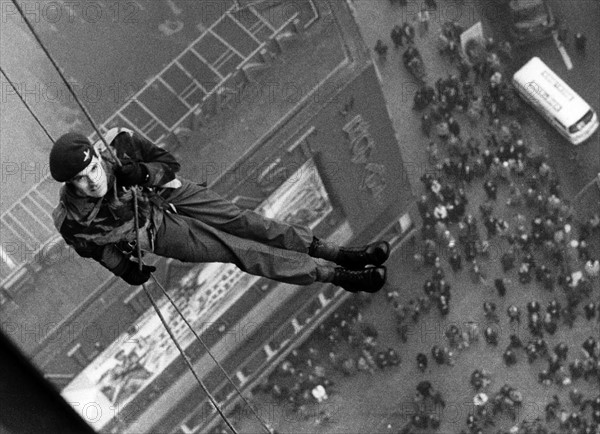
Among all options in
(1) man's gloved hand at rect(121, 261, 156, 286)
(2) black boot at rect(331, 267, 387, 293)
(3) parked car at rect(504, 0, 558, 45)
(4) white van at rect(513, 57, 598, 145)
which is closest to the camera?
(1) man's gloved hand at rect(121, 261, 156, 286)

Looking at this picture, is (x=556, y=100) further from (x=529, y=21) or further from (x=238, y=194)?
(x=238, y=194)

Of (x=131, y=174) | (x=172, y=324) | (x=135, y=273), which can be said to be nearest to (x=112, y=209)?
(x=131, y=174)

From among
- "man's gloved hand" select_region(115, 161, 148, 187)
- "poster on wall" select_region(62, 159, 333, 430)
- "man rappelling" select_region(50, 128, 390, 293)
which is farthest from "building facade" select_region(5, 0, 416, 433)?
"man's gloved hand" select_region(115, 161, 148, 187)

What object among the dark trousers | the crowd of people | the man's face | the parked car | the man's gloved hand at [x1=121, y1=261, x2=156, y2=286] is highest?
the man's face

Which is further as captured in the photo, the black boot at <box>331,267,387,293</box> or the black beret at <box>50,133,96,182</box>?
the black boot at <box>331,267,387,293</box>

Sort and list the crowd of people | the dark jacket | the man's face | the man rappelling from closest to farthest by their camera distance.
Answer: the man's face → the man rappelling → the dark jacket → the crowd of people

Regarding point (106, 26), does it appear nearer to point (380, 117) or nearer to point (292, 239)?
point (380, 117)

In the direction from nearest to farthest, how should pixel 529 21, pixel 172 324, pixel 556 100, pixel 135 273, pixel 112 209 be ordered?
pixel 112 209 < pixel 135 273 < pixel 172 324 < pixel 556 100 < pixel 529 21

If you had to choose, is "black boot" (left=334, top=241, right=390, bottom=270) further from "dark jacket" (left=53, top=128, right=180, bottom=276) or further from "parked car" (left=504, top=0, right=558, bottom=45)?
"parked car" (left=504, top=0, right=558, bottom=45)
